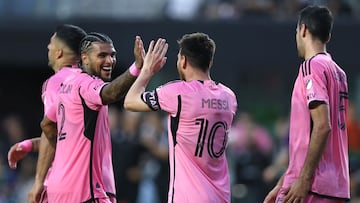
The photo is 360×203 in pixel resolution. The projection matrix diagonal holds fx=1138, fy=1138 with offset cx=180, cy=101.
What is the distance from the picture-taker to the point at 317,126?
962 cm

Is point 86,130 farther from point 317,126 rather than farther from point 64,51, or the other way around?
point 317,126

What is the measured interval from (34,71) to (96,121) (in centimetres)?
1164

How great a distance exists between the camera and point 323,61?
388 inches

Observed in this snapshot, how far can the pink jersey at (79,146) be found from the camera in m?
10.2

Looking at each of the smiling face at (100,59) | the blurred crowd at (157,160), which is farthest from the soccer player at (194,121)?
the blurred crowd at (157,160)

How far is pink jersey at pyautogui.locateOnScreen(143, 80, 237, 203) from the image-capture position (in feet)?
32.3

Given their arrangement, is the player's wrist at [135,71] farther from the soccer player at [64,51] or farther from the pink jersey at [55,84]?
the soccer player at [64,51]

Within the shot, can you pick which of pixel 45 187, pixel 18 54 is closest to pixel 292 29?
pixel 18 54

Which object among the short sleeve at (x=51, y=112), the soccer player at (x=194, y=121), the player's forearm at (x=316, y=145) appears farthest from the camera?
the short sleeve at (x=51, y=112)

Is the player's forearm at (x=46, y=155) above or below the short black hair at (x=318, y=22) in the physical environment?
below

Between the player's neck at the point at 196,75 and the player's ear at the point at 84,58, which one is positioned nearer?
the player's neck at the point at 196,75

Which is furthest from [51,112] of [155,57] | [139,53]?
[155,57]

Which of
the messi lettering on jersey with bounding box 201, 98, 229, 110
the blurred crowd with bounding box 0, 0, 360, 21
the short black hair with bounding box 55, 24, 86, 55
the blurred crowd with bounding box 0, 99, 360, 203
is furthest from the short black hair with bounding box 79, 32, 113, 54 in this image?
the blurred crowd with bounding box 0, 0, 360, 21

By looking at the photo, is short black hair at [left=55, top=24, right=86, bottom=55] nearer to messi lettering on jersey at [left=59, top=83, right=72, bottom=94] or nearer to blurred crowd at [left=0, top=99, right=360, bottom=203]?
messi lettering on jersey at [left=59, top=83, right=72, bottom=94]
